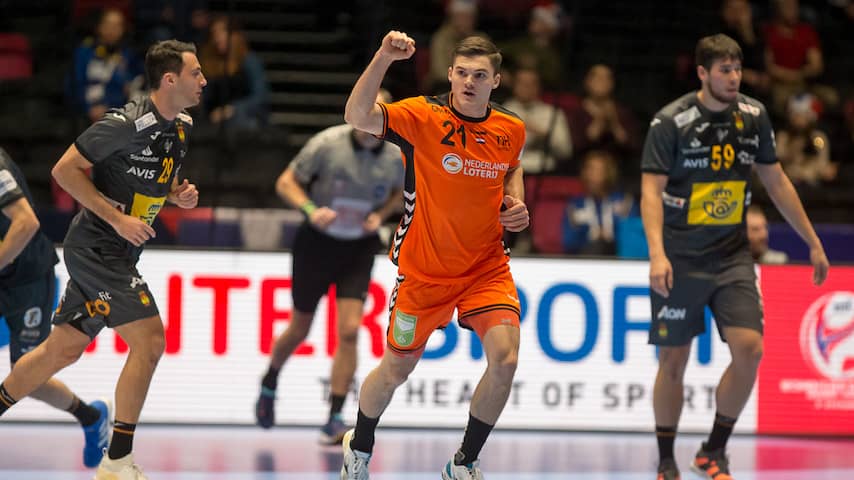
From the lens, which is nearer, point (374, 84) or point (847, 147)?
point (374, 84)

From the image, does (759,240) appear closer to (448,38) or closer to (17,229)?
(448,38)

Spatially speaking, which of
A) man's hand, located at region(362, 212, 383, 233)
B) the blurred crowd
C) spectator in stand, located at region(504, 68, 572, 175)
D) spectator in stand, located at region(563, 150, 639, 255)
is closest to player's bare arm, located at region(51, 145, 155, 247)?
man's hand, located at region(362, 212, 383, 233)

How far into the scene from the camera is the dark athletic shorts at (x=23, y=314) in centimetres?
618

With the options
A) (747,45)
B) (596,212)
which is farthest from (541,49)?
(596,212)

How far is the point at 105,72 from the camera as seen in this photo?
9.91m

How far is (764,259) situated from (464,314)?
12.1 ft

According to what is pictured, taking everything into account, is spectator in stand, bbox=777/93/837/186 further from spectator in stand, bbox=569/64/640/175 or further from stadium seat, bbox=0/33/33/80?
stadium seat, bbox=0/33/33/80

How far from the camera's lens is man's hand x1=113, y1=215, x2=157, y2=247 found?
214 inches

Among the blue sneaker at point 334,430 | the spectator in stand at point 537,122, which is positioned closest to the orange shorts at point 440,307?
the blue sneaker at point 334,430

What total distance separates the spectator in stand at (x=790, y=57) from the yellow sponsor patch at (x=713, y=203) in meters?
5.49

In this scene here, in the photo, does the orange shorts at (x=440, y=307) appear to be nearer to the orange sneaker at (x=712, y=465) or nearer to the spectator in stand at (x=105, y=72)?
the orange sneaker at (x=712, y=465)

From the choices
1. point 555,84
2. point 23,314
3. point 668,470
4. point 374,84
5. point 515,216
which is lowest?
point 668,470

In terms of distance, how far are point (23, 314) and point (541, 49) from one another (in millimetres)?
5942

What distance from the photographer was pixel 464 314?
5.48m
